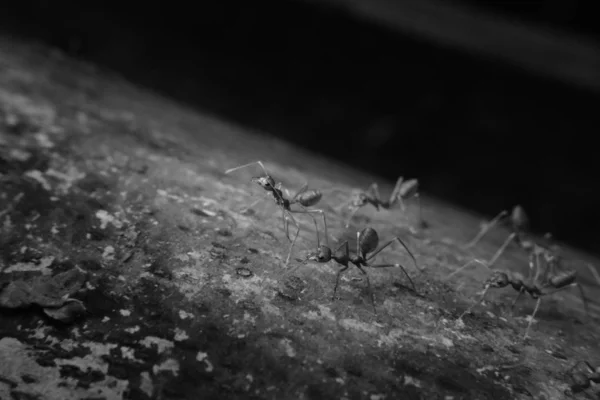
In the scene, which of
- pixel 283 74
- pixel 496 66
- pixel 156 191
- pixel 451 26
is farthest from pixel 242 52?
pixel 156 191

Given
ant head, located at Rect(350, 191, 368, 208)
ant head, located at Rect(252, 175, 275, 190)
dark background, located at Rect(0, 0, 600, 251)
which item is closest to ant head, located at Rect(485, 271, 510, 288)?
ant head, located at Rect(350, 191, 368, 208)

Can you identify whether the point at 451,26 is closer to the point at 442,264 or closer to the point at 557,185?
the point at 557,185

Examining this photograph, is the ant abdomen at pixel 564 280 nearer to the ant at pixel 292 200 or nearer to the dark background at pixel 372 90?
the ant at pixel 292 200

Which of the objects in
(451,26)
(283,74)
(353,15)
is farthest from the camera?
(283,74)

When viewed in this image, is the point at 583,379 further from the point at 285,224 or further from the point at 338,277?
the point at 285,224

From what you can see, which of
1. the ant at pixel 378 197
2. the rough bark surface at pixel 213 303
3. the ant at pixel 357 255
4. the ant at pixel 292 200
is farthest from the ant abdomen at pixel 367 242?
the ant at pixel 378 197

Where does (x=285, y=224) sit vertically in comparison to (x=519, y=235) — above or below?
below

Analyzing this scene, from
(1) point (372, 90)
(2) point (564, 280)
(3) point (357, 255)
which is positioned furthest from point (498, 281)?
(1) point (372, 90)
